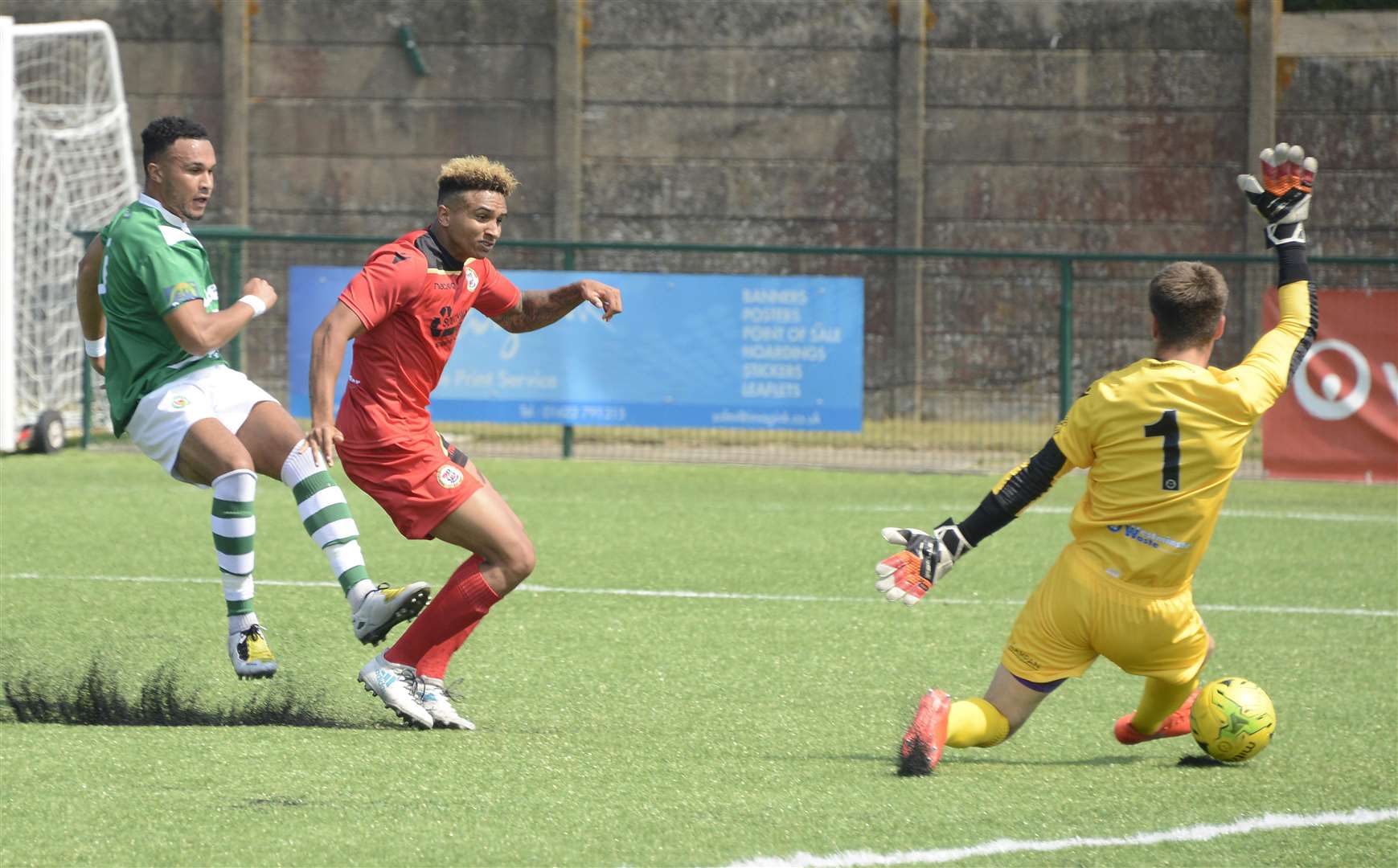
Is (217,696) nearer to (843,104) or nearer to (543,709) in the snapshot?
(543,709)

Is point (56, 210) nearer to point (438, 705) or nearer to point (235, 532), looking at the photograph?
point (235, 532)

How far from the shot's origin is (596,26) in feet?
55.5

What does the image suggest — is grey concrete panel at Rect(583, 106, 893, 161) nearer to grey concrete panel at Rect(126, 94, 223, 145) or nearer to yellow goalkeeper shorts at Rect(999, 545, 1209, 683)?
grey concrete panel at Rect(126, 94, 223, 145)

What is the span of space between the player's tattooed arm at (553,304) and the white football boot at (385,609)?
113 cm

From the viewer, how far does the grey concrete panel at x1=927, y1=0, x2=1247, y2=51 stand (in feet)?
53.7

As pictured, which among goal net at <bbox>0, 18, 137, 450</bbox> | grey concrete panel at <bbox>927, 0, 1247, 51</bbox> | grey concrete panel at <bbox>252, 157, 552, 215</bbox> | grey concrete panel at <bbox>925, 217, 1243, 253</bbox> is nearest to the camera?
goal net at <bbox>0, 18, 137, 450</bbox>

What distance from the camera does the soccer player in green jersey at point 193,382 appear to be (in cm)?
550

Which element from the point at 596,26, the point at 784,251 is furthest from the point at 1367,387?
the point at 596,26

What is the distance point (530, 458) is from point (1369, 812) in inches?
399

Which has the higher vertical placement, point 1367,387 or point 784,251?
point 784,251

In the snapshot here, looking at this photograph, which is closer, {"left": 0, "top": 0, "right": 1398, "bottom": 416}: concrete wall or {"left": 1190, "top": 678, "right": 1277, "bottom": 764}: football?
{"left": 1190, "top": 678, "right": 1277, "bottom": 764}: football

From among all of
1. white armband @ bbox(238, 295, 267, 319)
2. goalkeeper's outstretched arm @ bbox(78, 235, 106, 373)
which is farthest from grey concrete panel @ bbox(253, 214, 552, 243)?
white armband @ bbox(238, 295, 267, 319)

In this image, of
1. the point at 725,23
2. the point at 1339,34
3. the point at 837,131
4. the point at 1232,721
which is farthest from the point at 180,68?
the point at 1232,721

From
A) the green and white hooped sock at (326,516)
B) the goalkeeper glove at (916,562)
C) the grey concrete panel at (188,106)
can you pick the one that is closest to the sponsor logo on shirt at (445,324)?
the green and white hooped sock at (326,516)
